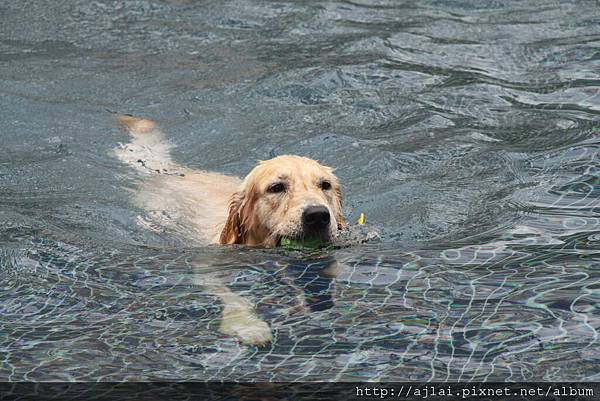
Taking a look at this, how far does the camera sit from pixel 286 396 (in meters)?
3.82

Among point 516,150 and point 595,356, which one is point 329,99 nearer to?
point 516,150

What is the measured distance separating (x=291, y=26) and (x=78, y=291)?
667 cm

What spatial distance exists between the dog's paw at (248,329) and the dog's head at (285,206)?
91cm

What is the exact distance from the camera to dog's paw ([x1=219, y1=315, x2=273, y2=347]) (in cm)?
424

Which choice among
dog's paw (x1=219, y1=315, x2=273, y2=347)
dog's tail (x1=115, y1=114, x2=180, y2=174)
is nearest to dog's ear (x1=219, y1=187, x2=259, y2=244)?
dog's paw (x1=219, y1=315, x2=273, y2=347)

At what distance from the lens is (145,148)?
811cm

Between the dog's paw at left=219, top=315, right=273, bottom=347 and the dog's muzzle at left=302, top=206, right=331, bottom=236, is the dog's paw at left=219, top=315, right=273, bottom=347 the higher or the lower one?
the lower one

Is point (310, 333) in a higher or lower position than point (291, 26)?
lower

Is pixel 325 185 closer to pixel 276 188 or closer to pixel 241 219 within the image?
pixel 276 188

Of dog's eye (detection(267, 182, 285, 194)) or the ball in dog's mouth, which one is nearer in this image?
the ball in dog's mouth

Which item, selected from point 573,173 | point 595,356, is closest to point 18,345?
point 595,356

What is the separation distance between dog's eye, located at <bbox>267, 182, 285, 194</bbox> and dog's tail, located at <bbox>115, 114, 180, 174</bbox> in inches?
84.4

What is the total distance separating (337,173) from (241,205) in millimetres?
1847

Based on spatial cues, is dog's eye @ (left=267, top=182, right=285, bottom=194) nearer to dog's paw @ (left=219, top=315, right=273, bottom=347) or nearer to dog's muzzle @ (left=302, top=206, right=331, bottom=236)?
dog's muzzle @ (left=302, top=206, right=331, bottom=236)
